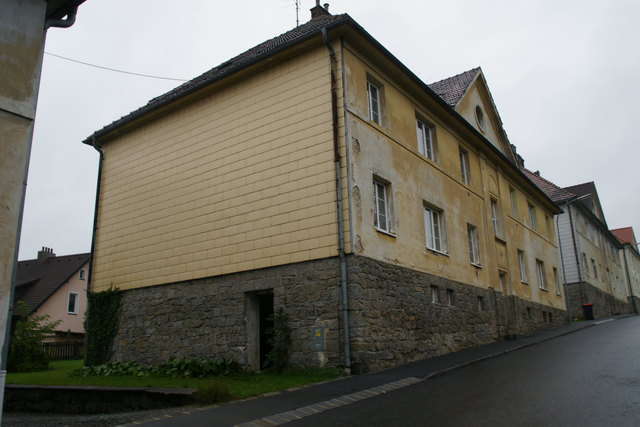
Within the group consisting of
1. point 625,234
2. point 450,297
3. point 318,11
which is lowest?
point 450,297

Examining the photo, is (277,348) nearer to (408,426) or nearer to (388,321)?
(388,321)

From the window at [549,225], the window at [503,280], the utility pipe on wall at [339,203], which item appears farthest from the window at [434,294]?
the window at [549,225]

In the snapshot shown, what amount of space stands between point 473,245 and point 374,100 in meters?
6.94

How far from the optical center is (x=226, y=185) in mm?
15156

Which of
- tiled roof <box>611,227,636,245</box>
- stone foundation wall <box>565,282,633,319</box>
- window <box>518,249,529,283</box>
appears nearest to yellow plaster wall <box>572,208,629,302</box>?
stone foundation wall <box>565,282,633,319</box>

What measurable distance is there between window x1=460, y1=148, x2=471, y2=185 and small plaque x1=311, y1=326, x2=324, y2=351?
32.0ft

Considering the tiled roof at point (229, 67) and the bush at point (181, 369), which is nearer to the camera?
the bush at point (181, 369)

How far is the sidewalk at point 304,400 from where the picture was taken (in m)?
7.59

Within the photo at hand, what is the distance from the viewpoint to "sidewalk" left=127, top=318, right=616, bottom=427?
24.9 ft

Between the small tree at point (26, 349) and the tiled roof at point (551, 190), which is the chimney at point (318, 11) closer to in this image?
the small tree at point (26, 349)

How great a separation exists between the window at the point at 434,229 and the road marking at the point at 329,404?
620 centimetres

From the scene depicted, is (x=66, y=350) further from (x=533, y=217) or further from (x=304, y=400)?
(x=533, y=217)

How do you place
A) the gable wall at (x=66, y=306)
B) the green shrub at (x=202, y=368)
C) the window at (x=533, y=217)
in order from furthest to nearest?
the gable wall at (x=66, y=306), the window at (x=533, y=217), the green shrub at (x=202, y=368)

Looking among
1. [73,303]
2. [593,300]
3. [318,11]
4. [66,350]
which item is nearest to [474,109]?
[318,11]
